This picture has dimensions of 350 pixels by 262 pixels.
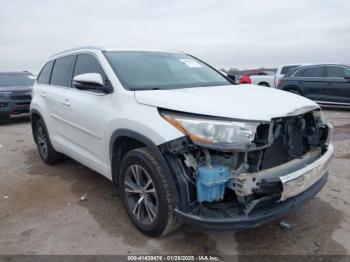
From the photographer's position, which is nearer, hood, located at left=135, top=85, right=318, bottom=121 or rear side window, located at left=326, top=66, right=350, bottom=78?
hood, located at left=135, top=85, right=318, bottom=121

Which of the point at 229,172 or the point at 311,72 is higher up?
the point at 311,72

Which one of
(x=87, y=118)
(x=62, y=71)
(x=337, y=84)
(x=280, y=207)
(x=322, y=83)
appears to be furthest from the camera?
(x=322, y=83)

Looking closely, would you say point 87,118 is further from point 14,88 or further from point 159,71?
point 14,88

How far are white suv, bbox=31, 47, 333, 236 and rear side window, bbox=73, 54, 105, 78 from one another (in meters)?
0.03

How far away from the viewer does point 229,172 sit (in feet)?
7.88

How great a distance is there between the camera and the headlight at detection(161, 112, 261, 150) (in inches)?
91.7

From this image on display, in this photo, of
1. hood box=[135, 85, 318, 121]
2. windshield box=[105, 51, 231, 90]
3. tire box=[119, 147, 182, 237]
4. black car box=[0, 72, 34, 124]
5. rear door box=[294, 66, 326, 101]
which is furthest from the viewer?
rear door box=[294, 66, 326, 101]

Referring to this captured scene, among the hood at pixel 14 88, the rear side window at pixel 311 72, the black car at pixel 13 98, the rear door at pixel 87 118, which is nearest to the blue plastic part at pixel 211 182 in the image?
the rear door at pixel 87 118

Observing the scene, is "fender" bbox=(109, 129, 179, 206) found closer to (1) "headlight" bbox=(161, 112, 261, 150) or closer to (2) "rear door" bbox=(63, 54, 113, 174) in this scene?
(2) "rear door" bbox=(63, 54, 113, 174)

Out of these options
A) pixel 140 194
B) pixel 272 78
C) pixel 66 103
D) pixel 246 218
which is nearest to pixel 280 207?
pixel 246 218

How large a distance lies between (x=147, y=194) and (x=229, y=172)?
863mm

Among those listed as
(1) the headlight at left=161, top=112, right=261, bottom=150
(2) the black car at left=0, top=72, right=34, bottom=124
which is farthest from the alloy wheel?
(2) the black car at left=0, top=72, right=34, bottom=124

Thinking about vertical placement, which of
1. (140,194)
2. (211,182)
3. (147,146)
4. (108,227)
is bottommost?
(108,227)

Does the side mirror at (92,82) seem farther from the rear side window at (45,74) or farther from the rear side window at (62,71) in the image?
the rear side window at (45,74)
